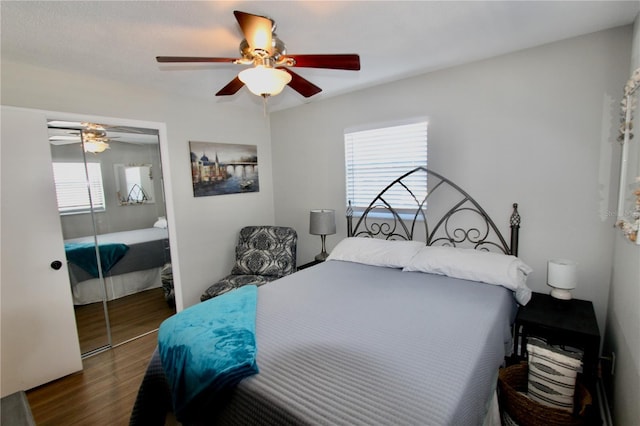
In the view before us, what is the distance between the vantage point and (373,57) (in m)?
2.39

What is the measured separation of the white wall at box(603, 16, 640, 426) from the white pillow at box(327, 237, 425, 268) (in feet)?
4.18

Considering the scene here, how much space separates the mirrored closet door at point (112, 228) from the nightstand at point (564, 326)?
11.0 ft

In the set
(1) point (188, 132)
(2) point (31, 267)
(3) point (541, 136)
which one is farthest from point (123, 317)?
(3) point (541, 136)

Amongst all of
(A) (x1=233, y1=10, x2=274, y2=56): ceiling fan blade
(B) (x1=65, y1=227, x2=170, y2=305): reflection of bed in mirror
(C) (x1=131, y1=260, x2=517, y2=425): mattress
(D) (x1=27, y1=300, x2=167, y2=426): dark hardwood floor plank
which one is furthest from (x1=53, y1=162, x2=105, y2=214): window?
(A) (x1=233, y1=10, x2=274, y2=56): ceiling fan blade

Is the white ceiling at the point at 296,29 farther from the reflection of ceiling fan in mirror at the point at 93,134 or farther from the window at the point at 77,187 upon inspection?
the window at the point at 77,187

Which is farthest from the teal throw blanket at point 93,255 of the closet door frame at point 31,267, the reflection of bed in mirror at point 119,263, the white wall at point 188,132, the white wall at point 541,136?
the white wall at point 541,136

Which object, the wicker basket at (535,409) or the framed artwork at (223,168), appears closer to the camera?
the wicker basket at (535,409)

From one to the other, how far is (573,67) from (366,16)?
5.10ft

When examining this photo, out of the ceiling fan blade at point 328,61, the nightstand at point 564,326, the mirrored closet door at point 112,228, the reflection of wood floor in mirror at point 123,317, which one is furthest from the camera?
the reflection of wood floor in mirror at point 123,317

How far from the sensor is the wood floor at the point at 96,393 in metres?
2.08

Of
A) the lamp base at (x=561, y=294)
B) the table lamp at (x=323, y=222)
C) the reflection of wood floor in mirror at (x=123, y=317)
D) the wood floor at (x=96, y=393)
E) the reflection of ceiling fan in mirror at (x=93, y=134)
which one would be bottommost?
the wood floor at (x=96, y=393)

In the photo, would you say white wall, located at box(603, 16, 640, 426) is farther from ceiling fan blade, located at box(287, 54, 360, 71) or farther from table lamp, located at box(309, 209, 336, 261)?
table lamp, located at box(309, 209, 336, 261)

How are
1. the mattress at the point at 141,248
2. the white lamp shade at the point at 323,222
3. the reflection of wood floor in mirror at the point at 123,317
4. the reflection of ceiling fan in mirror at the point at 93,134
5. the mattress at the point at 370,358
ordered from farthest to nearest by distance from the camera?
the white lamp shade at the point at 323,222 → the mattress at the point at 141,248 → the reflection of wood floor in mirror at the point at 123,317 → the reflection of ceiling fan in mirror at the point at 93,134 → the mattress at the point at 370,358

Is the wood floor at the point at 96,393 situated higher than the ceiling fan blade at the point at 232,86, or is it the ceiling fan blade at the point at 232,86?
the ceiling fan blade at the point at 232,86
